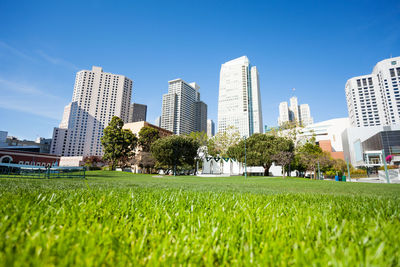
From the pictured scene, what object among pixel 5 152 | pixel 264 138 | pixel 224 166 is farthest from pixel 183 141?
pixel 5 152

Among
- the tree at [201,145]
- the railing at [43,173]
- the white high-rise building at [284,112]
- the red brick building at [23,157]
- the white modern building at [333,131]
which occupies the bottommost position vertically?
the railing at [43,173]

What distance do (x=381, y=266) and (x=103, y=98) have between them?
132 m

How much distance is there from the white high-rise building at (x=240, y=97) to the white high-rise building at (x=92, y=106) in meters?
64.2

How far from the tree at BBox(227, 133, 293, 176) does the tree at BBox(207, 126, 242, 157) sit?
5.01m

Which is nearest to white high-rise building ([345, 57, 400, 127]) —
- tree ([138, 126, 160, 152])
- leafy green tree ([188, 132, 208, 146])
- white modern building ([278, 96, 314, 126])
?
white modern building ([278, 96, 314, 126])

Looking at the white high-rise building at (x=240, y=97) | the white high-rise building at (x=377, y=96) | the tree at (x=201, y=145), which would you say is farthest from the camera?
the white high-rise building at (x=240, y=97)

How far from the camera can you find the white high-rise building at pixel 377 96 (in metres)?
97.3

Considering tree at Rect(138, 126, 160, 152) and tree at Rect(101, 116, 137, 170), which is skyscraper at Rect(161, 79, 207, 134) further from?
tree at Rect(101, 116, 137, 170)

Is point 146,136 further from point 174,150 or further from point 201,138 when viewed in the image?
point 174,150

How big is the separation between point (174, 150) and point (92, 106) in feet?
340

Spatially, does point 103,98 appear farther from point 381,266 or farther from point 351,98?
point 351,98

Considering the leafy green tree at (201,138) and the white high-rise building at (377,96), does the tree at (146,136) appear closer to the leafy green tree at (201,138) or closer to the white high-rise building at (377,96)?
the leafy green tree at (201,138)

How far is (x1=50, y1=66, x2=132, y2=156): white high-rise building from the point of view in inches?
4331

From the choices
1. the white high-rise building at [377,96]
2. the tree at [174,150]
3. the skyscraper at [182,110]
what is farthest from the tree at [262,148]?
the white high-rise building at [377,96]
